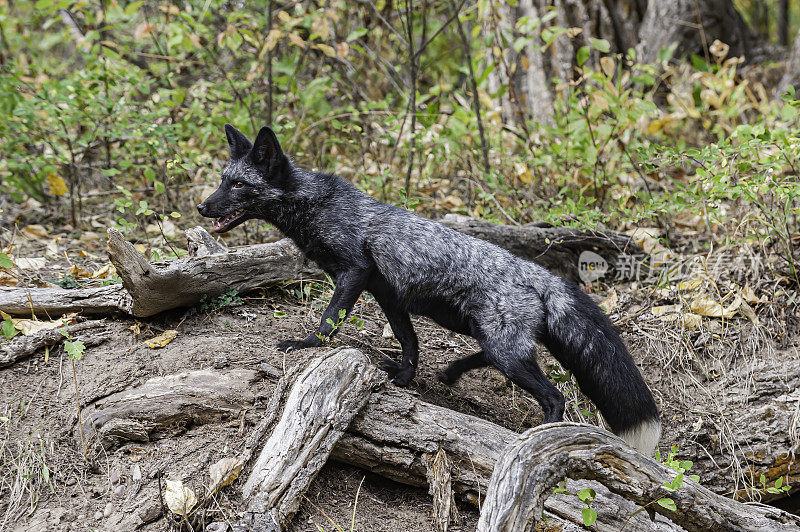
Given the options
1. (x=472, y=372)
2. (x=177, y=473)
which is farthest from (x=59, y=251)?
(x=472, y=372)

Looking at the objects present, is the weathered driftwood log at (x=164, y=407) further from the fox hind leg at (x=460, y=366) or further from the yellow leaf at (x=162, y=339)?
the fox hind leg at (x=460, y=366)

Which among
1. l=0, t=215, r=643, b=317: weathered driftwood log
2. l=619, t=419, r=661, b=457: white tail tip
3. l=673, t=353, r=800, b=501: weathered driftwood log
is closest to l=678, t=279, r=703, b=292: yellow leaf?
l=0, t=215, r=643, b=317: weathered driftwood log

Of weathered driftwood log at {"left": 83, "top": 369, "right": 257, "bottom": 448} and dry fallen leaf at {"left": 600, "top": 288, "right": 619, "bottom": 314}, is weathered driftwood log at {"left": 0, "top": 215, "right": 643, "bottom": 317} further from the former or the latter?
weathered driftwood log at {"left": 83, "top": 369, "right": 257, "bottom": 448}

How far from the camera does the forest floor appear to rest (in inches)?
131

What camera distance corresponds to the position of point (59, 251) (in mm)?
5949

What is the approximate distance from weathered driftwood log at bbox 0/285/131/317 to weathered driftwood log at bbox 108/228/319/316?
19cm

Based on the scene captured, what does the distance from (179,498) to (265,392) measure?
0.86m

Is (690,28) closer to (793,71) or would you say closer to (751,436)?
(793,71)

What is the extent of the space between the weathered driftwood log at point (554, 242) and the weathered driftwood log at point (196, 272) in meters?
1.57

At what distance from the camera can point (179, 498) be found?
10.2ft

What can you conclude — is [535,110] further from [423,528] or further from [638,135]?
[423,528]

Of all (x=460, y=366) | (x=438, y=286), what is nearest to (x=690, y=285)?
(x=460, y=366)

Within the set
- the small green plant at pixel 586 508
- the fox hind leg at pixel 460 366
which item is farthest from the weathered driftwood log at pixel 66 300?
the small green plant at pixel 586 508

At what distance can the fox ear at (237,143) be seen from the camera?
15.5 ft
